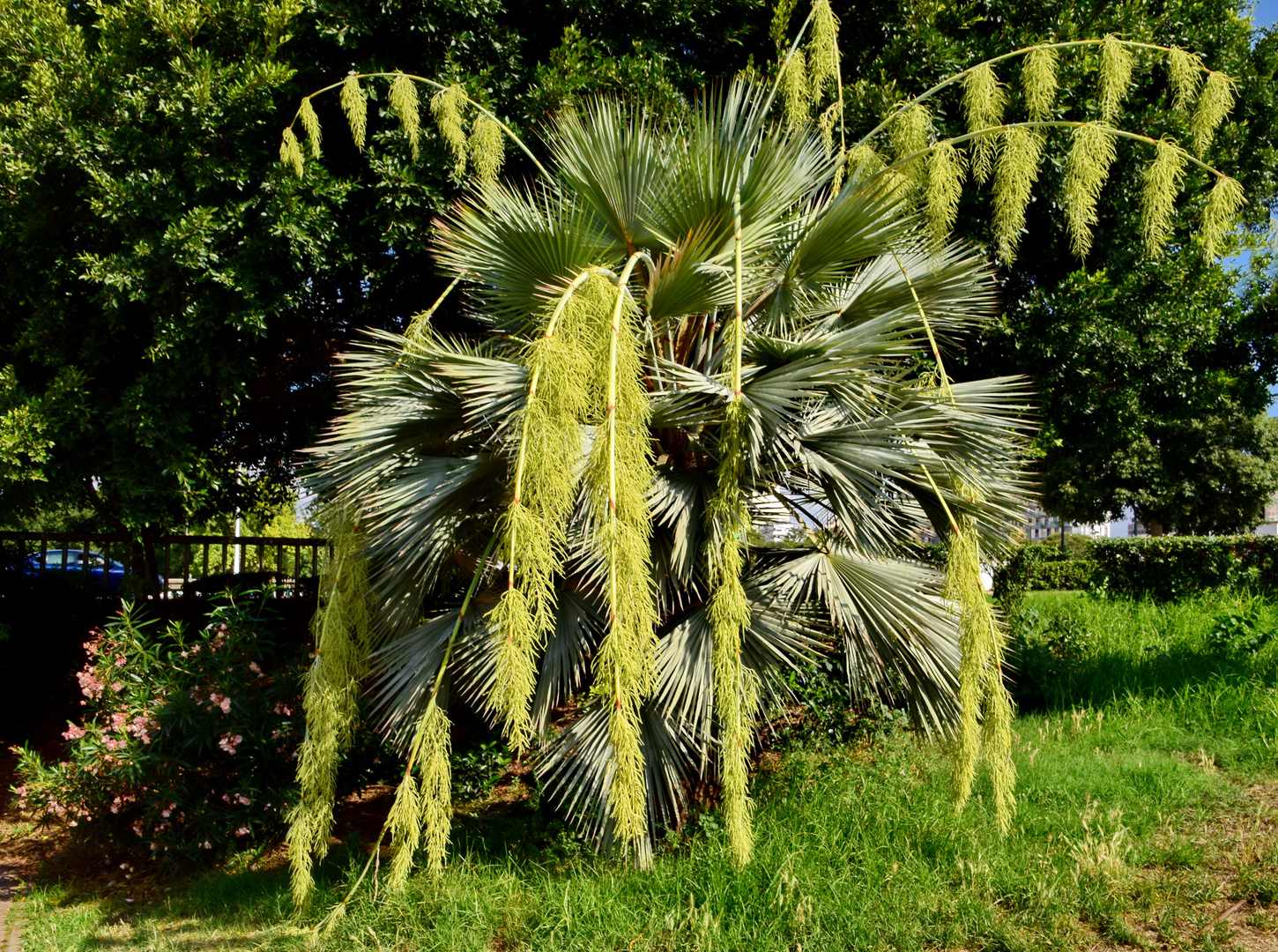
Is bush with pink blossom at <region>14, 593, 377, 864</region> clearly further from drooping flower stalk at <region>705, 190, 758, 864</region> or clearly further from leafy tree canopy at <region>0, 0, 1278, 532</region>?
drooping flower stalk at <region>705, 190, 758, 864</region>

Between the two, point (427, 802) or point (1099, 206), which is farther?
point (1099, 206)

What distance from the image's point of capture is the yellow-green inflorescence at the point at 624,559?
3.11 m

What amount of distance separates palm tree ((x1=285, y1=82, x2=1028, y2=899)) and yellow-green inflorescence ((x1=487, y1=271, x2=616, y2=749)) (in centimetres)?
8

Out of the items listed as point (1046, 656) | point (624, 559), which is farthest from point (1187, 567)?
point (624, 559)

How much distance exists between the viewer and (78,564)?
34.9 feet

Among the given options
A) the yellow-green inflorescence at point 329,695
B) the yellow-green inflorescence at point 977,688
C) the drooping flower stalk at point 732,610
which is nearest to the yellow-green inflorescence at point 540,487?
the drooping flower stalk at point 732,610

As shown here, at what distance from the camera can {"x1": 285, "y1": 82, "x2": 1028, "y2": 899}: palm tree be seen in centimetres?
419

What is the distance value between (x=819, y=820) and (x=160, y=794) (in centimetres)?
416

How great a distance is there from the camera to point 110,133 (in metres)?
6.05

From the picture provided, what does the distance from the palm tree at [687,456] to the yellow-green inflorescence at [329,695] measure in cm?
8

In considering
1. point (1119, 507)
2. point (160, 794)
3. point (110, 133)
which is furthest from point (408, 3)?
point (1119, 507)

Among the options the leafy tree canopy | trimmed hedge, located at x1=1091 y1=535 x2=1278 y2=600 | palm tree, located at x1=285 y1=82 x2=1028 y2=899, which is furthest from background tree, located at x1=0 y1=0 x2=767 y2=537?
trimmed hedge, located at x1=1091 y1=535 x2=1278 y2=600

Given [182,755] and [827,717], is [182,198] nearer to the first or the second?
[182,755]

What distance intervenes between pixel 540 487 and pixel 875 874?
101 inches
